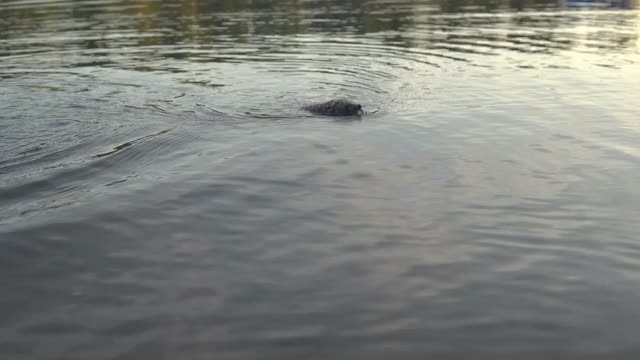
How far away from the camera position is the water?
329 inches

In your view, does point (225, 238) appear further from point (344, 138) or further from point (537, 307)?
point (344, 138)

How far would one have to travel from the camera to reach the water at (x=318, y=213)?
8.35m

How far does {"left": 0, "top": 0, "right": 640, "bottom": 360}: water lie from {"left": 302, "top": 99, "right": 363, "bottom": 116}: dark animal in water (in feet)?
1.63

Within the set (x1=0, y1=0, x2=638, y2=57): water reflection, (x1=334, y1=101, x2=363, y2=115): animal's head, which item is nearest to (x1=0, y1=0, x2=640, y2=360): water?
(x1=334, y1=101, x2=363, y2=115): animal's head

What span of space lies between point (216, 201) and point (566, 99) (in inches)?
576

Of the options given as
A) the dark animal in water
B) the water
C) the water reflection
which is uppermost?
the water reflection

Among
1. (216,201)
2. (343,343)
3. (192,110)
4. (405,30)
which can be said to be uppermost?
(405,30)

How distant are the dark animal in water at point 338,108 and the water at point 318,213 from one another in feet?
1.63

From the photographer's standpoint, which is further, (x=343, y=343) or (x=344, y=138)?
(x=344, y=138)

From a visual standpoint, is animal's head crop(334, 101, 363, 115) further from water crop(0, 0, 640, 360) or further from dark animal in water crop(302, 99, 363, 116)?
water crop(0, 0, 640, 360)

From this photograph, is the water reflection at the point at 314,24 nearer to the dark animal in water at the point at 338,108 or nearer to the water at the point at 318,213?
the water at the point at 318,213

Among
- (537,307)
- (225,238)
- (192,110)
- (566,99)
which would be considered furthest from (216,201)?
(566,99)

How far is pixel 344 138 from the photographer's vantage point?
17438 millimetres

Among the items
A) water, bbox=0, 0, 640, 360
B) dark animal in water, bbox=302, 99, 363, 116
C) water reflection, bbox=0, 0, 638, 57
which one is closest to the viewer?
water, bbox=0, 0, 640, 360
